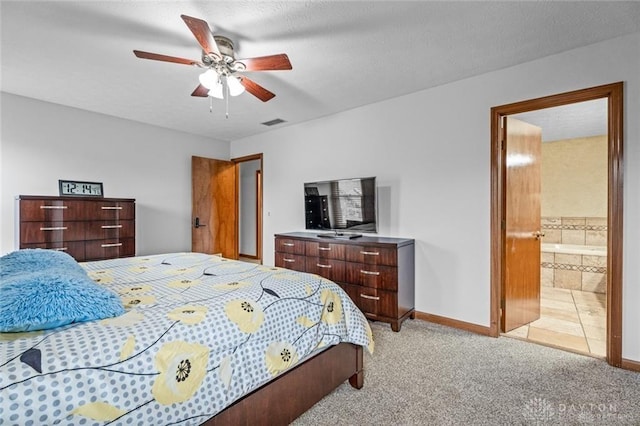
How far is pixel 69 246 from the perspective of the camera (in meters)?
3.34

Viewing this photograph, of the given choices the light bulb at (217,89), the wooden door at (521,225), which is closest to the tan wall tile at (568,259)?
the wooden door at (521,225)

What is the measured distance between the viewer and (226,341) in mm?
1322

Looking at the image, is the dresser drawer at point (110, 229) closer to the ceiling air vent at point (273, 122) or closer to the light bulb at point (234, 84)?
the ceiling air vent at point (273, 122)

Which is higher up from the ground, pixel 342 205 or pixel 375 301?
pixel 342 205

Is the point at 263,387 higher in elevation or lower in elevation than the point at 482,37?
lower

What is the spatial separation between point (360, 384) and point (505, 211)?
6.81 ft

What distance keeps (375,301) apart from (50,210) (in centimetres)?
356

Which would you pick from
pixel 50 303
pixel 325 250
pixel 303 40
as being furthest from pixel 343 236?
pixel 50 303

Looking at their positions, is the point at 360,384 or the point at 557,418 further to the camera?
the point at 360,384

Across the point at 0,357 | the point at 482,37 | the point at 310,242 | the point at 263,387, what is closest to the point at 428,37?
the point at 482,37

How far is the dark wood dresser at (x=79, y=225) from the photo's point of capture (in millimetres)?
3115

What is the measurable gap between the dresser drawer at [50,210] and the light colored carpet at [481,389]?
332 centimetres

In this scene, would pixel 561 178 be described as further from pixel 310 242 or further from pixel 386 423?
pixel 386 423

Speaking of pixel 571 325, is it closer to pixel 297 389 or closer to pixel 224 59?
pixel 297 389
